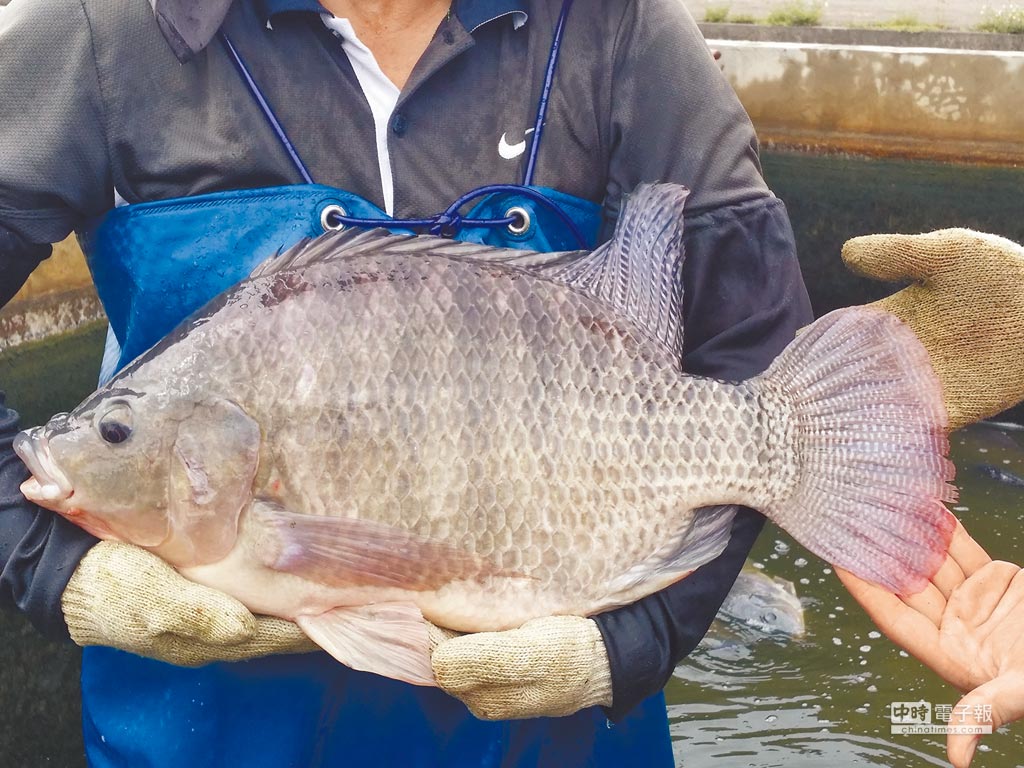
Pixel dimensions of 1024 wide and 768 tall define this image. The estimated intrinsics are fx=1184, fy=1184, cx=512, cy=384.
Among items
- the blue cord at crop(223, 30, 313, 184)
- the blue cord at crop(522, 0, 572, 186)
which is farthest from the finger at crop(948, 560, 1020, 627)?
the blue cord at crop(223, 30, 313, 184)

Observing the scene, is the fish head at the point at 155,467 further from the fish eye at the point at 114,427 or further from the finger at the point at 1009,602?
the finger at the point at 1009,602

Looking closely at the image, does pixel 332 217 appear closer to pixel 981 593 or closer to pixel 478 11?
pixel 478 11

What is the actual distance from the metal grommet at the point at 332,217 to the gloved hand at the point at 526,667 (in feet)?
2.20

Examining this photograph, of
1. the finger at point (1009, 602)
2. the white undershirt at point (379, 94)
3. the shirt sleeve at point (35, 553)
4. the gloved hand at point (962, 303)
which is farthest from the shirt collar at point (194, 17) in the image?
the finger at point (1009, 602)

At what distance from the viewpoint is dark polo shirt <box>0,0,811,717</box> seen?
6.18ft

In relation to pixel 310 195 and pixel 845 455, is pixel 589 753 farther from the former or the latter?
pixel 310 195

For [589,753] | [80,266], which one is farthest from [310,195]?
[80,266]

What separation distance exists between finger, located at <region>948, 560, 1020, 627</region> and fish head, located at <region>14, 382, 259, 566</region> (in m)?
1.29

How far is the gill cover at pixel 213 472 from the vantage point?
175 centimetres

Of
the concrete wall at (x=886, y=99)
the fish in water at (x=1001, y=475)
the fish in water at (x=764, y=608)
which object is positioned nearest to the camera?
the fish in water at (x=764, y=608)

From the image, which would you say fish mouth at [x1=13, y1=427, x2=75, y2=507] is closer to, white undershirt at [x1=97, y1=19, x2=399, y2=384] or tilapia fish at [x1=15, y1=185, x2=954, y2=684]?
tilapia fish at [x1=15, y1=185, x2=954, y2=684]

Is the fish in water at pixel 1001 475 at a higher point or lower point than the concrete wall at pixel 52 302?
lower

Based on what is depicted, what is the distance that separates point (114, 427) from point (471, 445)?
534 millimetres

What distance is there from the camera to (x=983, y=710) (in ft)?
5.96
